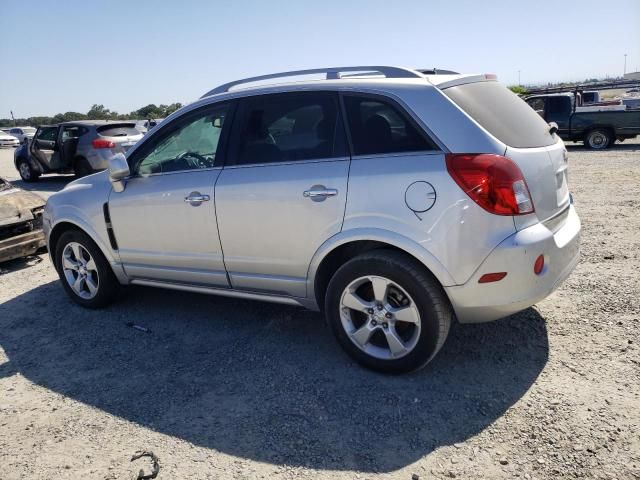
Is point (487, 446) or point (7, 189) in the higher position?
point (7, 189)

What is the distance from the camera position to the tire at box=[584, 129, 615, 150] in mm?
15031

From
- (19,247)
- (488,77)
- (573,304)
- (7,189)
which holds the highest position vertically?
(488,77)

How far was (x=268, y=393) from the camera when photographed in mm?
3244

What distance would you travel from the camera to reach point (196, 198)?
3.84 meters

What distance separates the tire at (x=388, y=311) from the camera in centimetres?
306

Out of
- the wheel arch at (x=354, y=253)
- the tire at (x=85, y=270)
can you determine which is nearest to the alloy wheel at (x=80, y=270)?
the tire at (x=85, y=270)

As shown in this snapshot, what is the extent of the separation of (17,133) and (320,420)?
150 feet

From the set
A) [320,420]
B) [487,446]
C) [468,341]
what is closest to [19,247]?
[320,420]

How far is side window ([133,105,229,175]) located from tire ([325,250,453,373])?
148 centimetres

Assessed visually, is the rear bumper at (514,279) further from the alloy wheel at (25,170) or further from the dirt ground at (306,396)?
the alloy wheel at (25,170)

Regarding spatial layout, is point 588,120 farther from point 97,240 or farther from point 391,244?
point 97,240

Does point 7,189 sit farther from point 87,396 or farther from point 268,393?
point 268,393

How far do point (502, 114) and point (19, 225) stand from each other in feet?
18.8

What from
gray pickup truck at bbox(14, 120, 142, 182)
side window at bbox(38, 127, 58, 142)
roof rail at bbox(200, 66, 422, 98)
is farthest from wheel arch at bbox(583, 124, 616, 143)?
side window at bbox(38, 127, 58, 142)
